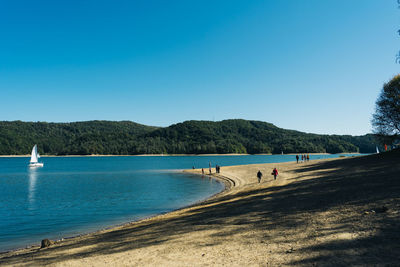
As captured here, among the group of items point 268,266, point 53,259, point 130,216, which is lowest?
point 130,216

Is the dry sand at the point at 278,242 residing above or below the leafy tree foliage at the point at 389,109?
below

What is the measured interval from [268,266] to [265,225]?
4772 millimetres

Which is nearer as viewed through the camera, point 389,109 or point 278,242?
point 278,242

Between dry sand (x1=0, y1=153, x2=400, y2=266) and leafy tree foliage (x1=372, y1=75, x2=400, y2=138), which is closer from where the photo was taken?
dry sand (x1=0, y1=153, x2=400, y2=266)

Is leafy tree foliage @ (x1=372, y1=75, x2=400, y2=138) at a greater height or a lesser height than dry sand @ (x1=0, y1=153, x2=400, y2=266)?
greater

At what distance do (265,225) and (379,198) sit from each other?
23.7 feet

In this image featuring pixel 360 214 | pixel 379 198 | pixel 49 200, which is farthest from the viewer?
pixel 49 200

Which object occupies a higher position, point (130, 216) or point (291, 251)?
point (291, 251)

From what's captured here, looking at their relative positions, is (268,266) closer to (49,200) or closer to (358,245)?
(358,245)

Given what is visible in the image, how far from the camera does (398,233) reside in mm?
9070

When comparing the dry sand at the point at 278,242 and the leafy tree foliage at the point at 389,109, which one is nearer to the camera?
the dry sand at the point at 278,242

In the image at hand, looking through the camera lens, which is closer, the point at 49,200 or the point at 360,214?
the point at 360,214

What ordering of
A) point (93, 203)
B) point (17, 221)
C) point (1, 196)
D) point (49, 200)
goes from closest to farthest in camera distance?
point (17, 221) → point (93, 203) → point (49, 200) → point (1, 196)

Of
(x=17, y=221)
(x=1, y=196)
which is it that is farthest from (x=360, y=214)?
(x=1, y=196)
